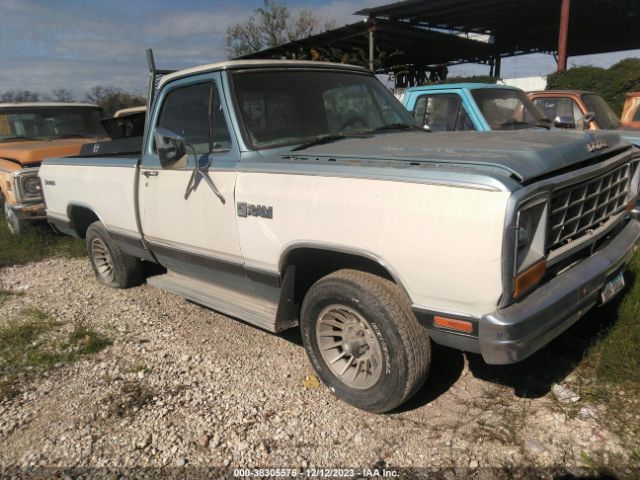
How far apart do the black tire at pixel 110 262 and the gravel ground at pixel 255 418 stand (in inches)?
48.4

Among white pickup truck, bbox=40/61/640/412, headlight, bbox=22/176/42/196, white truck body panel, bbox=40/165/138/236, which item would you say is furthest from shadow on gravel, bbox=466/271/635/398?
headlight, bbox=22/176/42/196

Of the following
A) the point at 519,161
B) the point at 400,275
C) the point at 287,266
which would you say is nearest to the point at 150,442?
the point at 287,266

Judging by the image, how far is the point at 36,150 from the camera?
23.1 ft

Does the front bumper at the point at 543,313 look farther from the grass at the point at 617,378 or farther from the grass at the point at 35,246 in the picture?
the grass at the point at 35,246

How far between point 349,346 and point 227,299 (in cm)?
112

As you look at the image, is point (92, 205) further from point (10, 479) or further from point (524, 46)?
point (524, 46)

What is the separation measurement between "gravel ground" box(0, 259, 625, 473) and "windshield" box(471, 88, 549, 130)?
3845mm

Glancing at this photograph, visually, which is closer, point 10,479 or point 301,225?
point 10,479

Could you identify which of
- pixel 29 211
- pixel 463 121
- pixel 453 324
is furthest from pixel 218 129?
pixel 29 211

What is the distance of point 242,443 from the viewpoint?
2.77 metres

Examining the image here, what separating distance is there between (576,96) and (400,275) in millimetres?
6773

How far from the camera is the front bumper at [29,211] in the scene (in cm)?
682

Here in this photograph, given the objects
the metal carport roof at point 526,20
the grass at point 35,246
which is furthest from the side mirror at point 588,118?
the metal carport roof at point 526,20

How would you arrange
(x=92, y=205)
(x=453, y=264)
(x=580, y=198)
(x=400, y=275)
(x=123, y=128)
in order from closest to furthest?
(x=453, y=264)
(x=400, y=275)
(x=580, y=198)
(x=92, y=205)
(x=123, y=128)
